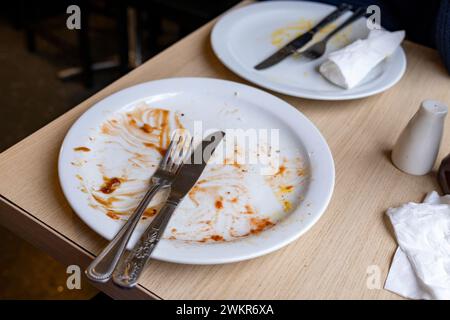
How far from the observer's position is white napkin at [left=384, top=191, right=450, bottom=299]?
628mm

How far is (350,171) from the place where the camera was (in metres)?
0.81

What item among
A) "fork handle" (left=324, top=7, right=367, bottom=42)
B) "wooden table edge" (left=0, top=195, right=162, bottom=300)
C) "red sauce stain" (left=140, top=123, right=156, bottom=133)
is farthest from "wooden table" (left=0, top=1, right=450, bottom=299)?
"fork handle" (left=324, top=7, right=367, bottom=42)

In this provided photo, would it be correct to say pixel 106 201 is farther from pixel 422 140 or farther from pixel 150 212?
pixel 422 140

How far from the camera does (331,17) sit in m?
1.19

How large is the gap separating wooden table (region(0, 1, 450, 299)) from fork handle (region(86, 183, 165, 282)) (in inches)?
1.5

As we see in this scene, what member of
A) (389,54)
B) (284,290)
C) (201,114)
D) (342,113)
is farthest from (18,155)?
(389,54)

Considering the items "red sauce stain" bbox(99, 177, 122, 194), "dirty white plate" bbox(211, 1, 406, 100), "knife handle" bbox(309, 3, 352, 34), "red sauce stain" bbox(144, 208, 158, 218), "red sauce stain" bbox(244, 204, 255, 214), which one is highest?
"knife handle" bbox(309, 3, 352, 34)

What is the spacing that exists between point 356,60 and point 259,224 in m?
0.47

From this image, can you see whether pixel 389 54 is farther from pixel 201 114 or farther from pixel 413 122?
pixel 201 114

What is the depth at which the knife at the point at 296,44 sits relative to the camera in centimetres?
103

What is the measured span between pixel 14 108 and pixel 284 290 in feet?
5.98

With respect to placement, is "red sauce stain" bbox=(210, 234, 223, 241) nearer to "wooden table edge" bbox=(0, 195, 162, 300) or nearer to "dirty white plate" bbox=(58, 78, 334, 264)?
"dirty white plate" bbox=(58, 78, 334, 264)

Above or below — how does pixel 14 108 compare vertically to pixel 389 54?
below

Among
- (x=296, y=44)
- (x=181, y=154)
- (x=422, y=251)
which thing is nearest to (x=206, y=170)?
(x=181, y=154)
